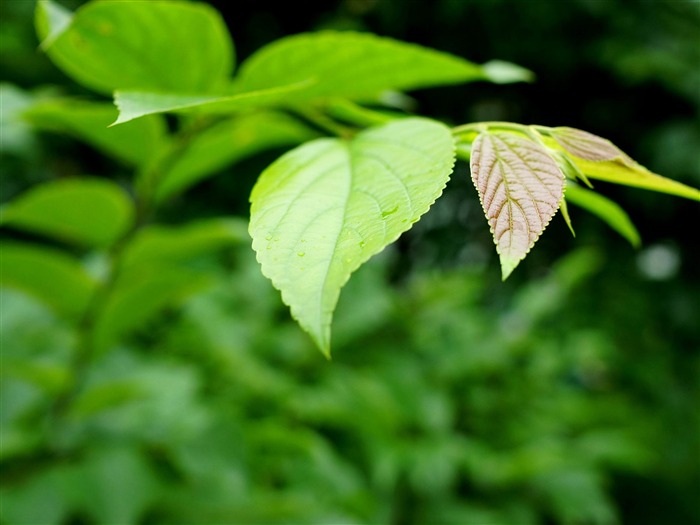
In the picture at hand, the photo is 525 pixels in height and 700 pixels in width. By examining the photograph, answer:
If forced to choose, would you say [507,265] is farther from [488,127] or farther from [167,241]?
[167,241]

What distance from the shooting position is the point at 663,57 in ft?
7.78

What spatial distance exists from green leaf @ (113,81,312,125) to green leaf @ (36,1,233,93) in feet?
0.26

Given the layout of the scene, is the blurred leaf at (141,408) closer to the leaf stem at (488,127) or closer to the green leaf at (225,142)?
the green leaf at (225,142)

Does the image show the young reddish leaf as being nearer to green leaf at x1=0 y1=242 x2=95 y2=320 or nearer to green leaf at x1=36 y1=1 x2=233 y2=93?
green leaf at x1=36 y1=1 x2=233 y2=93

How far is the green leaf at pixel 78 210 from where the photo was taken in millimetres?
636

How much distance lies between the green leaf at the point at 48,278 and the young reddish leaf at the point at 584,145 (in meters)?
0.48

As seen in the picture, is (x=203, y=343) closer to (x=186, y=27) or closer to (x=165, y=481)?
(x=165, y=481)

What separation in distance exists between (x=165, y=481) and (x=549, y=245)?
227cm

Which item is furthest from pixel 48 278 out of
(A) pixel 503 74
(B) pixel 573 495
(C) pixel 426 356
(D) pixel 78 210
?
(B) pixel 573 495

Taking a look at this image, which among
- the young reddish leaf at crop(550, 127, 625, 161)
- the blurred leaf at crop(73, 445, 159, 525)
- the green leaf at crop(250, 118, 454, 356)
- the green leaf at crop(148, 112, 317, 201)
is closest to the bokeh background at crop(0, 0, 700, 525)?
the blurred leaf at crop(73, 445, 159, 525)

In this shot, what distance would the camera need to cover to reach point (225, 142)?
62 cm

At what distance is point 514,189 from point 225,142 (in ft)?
1.19

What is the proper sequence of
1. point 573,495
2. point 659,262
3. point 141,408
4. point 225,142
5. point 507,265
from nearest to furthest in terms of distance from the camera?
point 507,265, point 225,142, point 141,408, point 573,495, point 659,262

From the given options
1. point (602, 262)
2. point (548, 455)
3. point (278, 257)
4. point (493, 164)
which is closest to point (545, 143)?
point (493, 164)
